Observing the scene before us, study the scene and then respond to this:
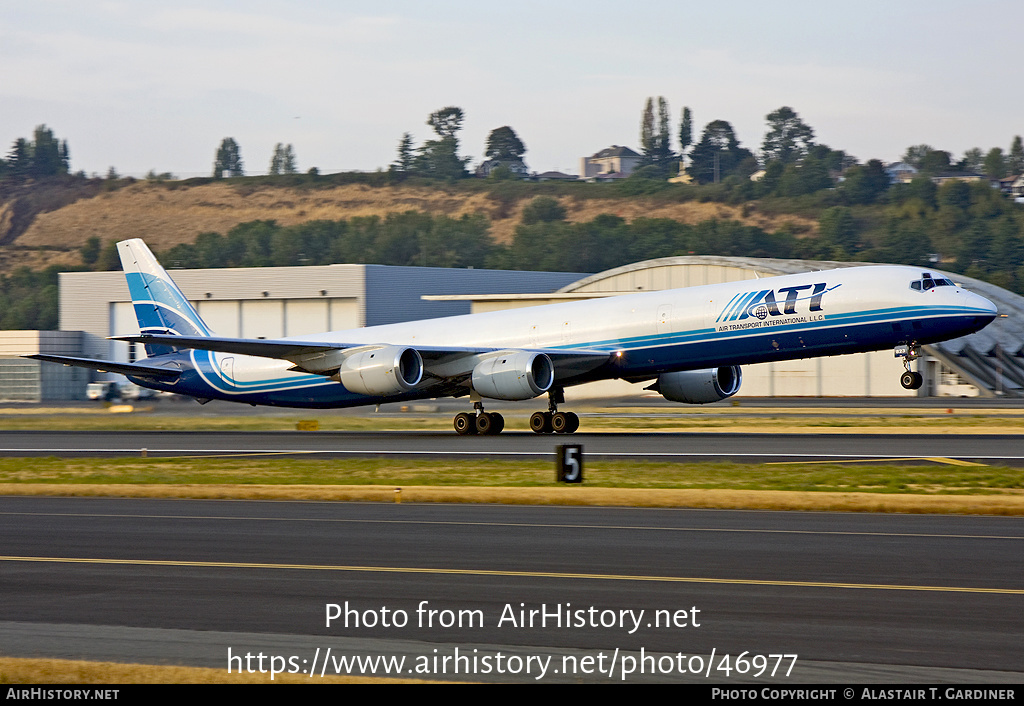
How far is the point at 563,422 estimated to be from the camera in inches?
1451

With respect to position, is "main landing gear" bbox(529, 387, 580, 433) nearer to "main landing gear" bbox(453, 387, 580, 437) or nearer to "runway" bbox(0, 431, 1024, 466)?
"main landing gear" bbox(453, 387, 580, 437)

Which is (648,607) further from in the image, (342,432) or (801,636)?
(342,432)

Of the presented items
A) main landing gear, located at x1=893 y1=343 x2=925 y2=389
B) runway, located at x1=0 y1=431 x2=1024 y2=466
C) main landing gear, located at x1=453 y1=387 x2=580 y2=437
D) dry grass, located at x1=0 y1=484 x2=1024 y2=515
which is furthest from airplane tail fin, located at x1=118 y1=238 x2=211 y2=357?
main landing gear, located at x1=893 y1=343 x2=925 y2=389

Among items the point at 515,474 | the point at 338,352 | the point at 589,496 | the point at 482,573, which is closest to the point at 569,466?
the point at 589,496

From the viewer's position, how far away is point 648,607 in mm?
10359

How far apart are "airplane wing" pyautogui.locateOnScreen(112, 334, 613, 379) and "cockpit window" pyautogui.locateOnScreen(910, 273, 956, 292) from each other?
8883 millimetres

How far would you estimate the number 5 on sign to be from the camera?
2145 centimetres

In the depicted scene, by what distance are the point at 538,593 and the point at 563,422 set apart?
84.6 feet

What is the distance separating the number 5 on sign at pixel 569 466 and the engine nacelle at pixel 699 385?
16307mm

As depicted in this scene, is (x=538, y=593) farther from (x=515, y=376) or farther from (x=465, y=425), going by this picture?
(x=465, y=425)

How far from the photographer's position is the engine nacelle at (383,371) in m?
35.7

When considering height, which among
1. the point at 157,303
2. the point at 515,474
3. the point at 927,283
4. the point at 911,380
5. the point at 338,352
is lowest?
the point at 515,474
